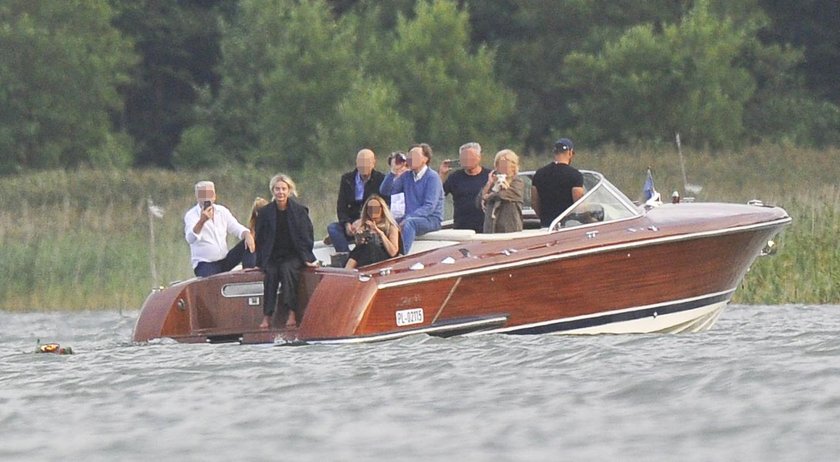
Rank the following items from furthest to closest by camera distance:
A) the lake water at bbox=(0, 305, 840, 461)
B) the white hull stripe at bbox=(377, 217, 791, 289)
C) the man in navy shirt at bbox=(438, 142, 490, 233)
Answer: the man in navy shirt at bbox=(438, 142, 490, 233), the white hull stripe at bbox=(377, 217, 791, 289), the lake water at bbox=(0, 305, 840, 461)

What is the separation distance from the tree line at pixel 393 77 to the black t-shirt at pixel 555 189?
88.9 feet

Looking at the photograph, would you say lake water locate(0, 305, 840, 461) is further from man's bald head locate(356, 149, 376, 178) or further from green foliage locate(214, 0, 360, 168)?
green foliage locate(214, 0, 360, 168)

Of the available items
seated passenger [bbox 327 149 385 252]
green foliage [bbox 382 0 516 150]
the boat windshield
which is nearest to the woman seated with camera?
seated passenger [bbox 327 149 385 252]

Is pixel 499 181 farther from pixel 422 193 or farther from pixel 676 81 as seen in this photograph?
pixel 676 81

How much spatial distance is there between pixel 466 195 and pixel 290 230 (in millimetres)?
1515

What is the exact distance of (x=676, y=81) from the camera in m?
46.4

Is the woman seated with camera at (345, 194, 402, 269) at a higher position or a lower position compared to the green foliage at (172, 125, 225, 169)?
lower

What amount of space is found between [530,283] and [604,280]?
0.62 meters

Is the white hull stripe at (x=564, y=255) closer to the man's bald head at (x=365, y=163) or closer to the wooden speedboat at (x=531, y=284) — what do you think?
the wooden speedboat at (x=531, y=284)

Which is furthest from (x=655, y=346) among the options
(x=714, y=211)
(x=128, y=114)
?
(x=128, y=114)

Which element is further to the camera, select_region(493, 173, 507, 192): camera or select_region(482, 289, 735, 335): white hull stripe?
select_region(493, 173, 507, 192): camera

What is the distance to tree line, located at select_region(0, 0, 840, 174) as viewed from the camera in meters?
45.4

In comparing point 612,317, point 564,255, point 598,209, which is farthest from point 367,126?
point 564,255

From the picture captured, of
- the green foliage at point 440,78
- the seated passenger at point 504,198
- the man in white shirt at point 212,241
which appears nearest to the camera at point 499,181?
the seated passenger at point 504,198
